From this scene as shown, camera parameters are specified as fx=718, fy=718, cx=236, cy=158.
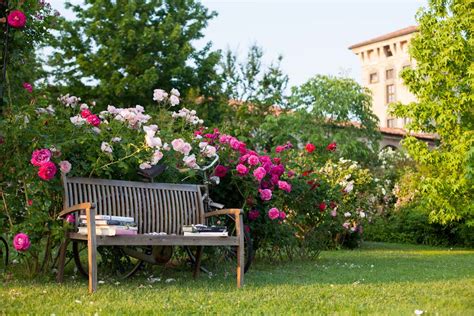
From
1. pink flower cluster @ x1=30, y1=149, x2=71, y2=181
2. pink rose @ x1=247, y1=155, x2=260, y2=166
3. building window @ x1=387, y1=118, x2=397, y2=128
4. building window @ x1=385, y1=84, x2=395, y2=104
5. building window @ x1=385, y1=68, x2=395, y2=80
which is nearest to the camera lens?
pink flower cluster @ x1=30, y1=149, x2=71, y2=181

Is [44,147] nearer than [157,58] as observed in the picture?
Yes

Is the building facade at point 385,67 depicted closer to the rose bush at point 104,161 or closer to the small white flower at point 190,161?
the rose bush at point 104,161

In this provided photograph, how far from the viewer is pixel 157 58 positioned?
2481 centimetres

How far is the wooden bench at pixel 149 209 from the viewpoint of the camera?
6008 millimetres

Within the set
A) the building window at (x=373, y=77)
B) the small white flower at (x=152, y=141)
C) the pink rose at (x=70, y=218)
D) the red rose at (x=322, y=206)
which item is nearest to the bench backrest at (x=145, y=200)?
the pink rose at (x=70, y=218)

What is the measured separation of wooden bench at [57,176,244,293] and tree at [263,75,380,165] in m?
22.6

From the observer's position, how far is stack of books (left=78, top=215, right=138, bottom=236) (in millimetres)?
5711

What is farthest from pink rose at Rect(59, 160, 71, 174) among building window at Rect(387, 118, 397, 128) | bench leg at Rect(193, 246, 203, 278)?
building window at Rect(387, 118, 397, 128)

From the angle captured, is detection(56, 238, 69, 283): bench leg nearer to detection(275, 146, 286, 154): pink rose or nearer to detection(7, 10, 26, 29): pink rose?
detection(7, 10, 26, 29): pink rose

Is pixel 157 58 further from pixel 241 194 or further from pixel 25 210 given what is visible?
pixel 25 210

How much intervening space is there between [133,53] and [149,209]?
748 inches

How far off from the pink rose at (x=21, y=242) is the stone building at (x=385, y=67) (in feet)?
176

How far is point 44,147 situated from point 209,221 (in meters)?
2.01

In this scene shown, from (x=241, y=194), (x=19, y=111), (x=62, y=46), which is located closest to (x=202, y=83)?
(x=62, y=46)
